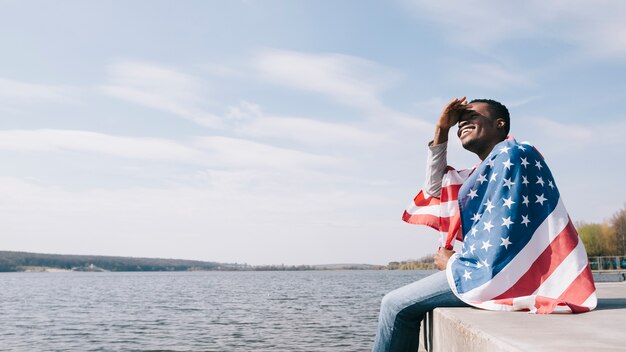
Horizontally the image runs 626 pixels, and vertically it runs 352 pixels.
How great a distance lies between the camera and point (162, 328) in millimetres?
31438

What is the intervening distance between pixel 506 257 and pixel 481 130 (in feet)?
3.68

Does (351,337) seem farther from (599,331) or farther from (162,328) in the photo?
(599,331)

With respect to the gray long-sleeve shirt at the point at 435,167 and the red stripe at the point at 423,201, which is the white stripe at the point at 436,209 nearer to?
the red stripe at the point at 423,201

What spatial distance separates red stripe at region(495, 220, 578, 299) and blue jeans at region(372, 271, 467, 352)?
435 mm

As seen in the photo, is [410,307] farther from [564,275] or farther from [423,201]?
[423,201]

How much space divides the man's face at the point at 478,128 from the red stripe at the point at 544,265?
0.95 m

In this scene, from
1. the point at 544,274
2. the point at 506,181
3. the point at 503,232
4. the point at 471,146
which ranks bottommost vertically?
the point at 544,274

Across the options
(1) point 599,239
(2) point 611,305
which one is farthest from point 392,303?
(1) point 599,239

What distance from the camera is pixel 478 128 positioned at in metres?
4.50

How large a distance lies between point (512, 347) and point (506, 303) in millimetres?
1363

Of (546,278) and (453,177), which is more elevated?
(453,177)

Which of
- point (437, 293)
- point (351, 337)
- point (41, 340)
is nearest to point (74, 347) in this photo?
point (41, 340)

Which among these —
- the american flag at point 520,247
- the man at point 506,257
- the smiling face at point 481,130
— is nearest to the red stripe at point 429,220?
the man at point 506,257

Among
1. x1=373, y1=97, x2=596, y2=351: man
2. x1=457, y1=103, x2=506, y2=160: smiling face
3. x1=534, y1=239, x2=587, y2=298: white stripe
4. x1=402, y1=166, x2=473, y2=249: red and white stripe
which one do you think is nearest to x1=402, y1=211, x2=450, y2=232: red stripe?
x1=402, y1=166, x2=473, y2=249: red and white stripe
